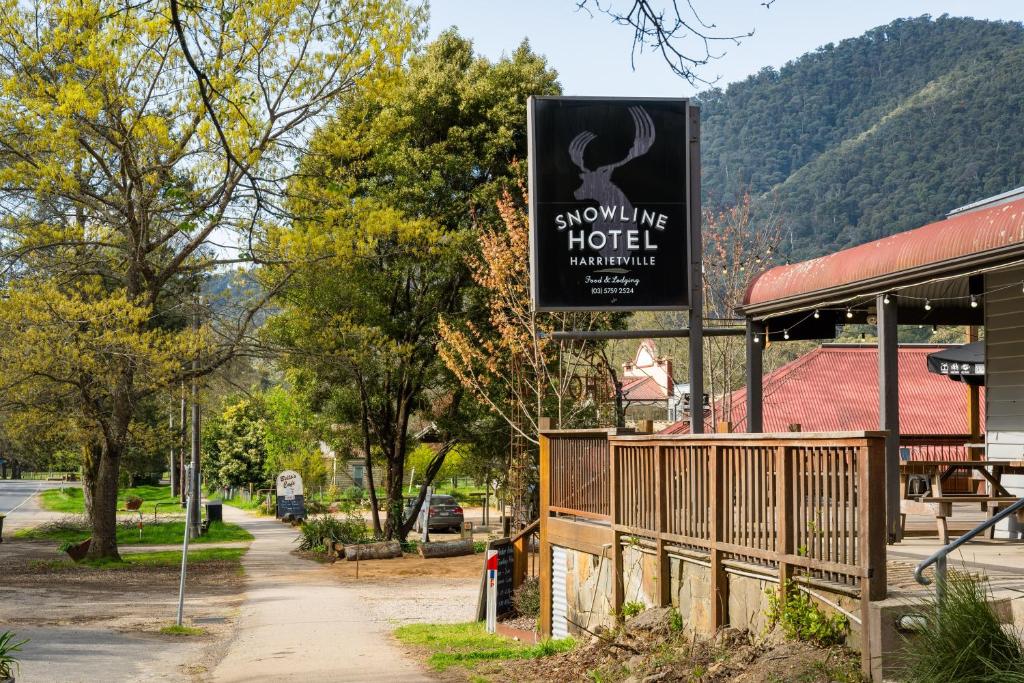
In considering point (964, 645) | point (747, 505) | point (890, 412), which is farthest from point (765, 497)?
point (890, 412)

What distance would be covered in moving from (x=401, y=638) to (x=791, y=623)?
8606mm

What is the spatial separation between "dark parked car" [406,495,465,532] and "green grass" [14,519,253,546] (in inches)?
262

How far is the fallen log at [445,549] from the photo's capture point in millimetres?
30859

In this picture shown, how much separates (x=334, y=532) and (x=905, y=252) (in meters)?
24.4

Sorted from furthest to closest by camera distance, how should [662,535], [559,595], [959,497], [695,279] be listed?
[559,595], [695,279], [959,497], [662,535]

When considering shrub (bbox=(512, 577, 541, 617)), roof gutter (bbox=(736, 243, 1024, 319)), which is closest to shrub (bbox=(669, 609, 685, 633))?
roof gutter (bbox=(736, 243, 1024, 319))

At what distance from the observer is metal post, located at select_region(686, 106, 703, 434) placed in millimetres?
12906

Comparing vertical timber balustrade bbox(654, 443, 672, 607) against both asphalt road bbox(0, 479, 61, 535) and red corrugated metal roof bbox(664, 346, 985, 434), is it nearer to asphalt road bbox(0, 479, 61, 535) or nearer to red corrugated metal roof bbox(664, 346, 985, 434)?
red corrugated metal roof bbox(664, 346, 985, 434)

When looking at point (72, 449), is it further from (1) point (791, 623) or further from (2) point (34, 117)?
(1) point (791, 623)

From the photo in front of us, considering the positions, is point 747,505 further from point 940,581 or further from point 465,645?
point 465,645

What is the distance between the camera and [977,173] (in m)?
108

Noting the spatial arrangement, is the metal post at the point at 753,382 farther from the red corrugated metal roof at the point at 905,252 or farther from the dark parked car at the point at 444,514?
the dark parked car at the point at 444,514

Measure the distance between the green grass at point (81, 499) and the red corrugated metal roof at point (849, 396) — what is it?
35705 mm

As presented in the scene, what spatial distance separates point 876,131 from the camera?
Answer: 13012 centimetres
